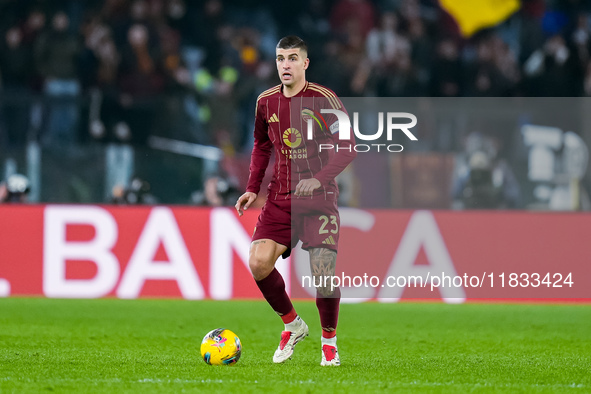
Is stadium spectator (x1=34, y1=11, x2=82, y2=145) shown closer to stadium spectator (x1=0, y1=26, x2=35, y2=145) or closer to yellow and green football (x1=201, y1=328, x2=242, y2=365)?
stadium spectator (x1=0, y1=26, x2=35, y2=145)

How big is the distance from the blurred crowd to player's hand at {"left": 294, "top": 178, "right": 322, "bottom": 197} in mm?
5943

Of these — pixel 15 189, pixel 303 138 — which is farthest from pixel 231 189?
pixel 303 138

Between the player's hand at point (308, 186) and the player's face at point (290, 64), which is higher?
the player's face at point (290, 64)

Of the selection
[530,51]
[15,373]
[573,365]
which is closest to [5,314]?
[15,373]

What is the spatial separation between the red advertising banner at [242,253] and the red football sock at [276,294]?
4556mm

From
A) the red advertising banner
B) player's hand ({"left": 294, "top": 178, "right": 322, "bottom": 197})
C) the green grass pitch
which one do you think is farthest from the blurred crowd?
player's hand ({"left": 294, "top": 178, "right": 322, "bottom": 197})

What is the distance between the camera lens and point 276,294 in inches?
240

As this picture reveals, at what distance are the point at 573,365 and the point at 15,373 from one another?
3484 mm

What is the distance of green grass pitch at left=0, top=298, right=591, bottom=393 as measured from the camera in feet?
17.5

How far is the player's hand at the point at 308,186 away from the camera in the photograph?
5664 mm

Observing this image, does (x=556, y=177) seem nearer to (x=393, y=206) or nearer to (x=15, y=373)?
(x=393, y=206)

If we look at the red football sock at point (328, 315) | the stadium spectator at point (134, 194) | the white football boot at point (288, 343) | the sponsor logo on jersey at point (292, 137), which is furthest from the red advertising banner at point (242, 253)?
the sponsor logo on jersey at point (292, 137)

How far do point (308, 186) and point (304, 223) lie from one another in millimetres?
387

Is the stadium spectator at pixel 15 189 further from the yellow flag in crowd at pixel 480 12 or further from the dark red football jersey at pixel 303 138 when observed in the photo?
the yellow flag in crowd at pixel 480 12
